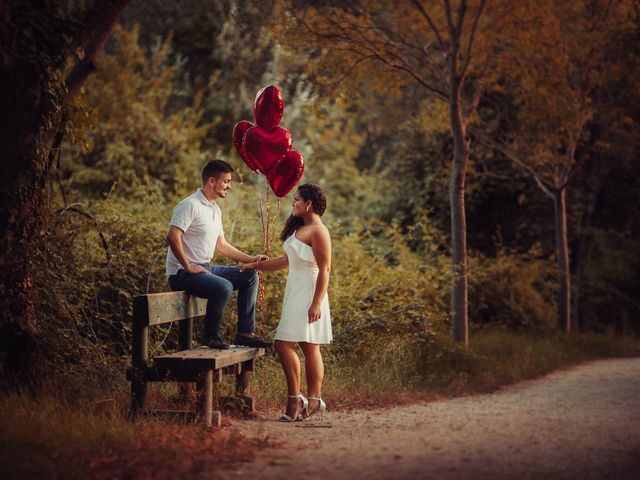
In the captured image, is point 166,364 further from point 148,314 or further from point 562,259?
point 562,259

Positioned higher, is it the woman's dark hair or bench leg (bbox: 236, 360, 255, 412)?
the woman's dark hair

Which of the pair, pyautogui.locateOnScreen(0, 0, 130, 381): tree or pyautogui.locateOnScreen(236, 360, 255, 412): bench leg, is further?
pyautogui.locateOnScreen(236, 360, 255, 412): bench leg

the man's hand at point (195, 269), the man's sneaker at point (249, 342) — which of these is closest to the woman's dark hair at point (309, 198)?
the man's hand at point (195, 269)

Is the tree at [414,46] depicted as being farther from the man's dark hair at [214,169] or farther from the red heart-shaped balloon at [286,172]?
the man's dark hair at [214,169]

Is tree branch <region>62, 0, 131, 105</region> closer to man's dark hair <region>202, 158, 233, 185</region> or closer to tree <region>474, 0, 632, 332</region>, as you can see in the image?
man's dark hair <region>202, 158, 233, 185</region>

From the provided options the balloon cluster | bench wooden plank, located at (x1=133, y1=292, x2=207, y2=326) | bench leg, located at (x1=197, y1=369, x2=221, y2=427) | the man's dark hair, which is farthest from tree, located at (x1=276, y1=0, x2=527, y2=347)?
bench leg, located at (x1=197, y1=369, x2=221, y2=427)

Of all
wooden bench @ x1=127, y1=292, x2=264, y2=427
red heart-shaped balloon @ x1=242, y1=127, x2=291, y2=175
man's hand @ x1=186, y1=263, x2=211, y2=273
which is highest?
red heart-shaped balloon @ x1=242, y1=127, x2=291, y2=175

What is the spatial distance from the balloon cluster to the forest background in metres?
1.00

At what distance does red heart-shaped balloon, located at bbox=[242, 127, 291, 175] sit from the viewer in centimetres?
847

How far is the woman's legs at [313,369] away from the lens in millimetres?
7676

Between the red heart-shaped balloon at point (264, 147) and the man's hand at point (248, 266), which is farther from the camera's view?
the red heart-shaped balloon at point (264, 147)

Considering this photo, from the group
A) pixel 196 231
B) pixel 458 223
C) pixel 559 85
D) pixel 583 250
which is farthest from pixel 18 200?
pixel 583 250

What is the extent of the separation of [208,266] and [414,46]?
20.4 ft

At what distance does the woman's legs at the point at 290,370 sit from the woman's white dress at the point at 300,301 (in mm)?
110
